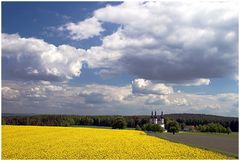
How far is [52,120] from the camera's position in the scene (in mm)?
113625

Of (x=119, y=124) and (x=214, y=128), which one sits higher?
(x=119, y=124)

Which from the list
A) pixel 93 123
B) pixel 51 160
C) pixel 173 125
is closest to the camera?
pixel 51 160

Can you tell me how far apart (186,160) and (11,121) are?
3339 inches

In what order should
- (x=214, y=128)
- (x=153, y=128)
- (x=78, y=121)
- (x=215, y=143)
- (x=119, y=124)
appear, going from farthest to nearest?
(x=78, y=121)
(x=119, y=124)
(x=214, y=128)
(x=153, y=128)
(x=215, y=143)

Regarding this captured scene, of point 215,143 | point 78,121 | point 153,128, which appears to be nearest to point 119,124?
point 153,128

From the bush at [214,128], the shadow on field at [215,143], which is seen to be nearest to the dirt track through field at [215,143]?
the shadow on field at [215,143]

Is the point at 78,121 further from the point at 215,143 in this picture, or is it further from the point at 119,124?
the point at 215,143

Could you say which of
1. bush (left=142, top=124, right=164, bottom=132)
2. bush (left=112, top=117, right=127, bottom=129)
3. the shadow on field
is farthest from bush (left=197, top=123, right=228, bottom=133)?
the shadow on field

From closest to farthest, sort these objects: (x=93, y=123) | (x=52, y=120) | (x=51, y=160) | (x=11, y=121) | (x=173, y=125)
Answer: (x=51, y=160) < (x=173, y=125) < (x=11, y=121) < (x=52, y=120) < (x=93, y=123)

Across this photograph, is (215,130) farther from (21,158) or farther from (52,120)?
(21,158)

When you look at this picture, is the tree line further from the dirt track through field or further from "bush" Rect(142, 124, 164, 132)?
the dirt track through field

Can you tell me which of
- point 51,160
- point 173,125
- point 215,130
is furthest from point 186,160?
point 215,130

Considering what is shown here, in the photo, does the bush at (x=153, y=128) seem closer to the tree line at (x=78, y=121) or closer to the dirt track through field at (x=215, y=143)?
the tree line at (x=78, y=121)

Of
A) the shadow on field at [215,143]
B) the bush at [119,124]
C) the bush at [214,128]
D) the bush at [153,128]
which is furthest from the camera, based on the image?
the bush at [119,124]
